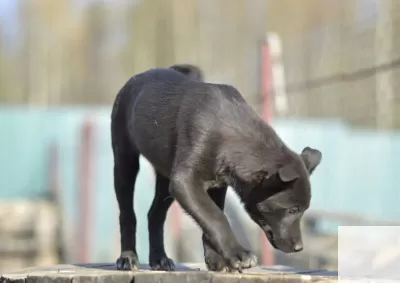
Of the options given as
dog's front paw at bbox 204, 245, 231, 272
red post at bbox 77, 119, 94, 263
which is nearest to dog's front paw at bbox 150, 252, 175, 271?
dog's front paw at bbox 204, 245, 231, 272

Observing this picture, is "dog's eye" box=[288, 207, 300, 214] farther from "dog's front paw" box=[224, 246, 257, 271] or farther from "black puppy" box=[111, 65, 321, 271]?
"dog's front paw" box=[224, 246, 257, 271]

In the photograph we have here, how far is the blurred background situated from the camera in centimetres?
844

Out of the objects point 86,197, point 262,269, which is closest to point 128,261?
point 262,269

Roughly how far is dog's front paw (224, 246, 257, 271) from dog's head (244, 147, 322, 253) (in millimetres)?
265

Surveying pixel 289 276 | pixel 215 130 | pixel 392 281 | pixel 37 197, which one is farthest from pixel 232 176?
pixel 37 197

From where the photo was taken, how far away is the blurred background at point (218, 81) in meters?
8.44

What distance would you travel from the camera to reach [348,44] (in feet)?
29.7

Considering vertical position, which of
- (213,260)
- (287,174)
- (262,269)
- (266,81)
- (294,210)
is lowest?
(262,269)

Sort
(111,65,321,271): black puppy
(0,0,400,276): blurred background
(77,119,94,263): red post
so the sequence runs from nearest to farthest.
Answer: (111,65,321,271): black puppy → (0,0,400,276): blurred background → (77,119,94,263): red post

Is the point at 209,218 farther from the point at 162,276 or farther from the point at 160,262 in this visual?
the point at 160,262

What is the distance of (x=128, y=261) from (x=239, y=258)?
2.71 ft

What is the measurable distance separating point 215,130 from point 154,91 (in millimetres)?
511

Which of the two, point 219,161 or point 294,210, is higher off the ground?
point 219,161

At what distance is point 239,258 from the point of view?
3.12 m
